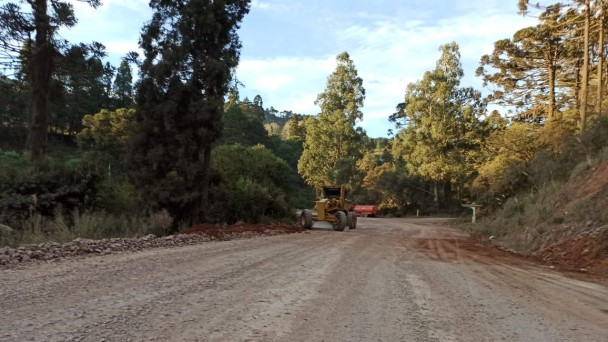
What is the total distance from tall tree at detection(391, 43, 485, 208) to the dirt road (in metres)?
36.0

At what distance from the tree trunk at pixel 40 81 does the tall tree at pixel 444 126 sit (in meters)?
35.0

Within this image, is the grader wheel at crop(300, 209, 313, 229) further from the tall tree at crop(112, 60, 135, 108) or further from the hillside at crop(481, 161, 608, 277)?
the tall tree at crop(112, 60, 135, 108)

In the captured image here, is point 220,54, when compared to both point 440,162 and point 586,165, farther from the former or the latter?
point 440,162

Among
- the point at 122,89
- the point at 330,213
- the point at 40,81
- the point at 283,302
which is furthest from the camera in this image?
the point at 122,89

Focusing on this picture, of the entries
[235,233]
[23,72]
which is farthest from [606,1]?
[23,72]

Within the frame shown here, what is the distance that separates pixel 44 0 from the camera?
63.2 ft

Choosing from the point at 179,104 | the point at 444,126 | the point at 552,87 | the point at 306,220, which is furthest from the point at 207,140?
the point at 444,126

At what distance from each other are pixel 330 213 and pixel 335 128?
30140mm

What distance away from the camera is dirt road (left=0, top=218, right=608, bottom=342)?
4996 mm

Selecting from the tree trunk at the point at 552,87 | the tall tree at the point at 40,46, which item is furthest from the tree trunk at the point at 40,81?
the tree trunk at the point at 552,87

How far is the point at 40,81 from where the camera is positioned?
19469 millimetres

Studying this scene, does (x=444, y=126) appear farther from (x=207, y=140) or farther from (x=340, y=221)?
(x=207, y=140)

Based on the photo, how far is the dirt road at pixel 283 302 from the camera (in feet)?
16.4

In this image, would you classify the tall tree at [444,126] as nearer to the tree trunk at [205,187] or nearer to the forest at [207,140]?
the forest at [207,140]
